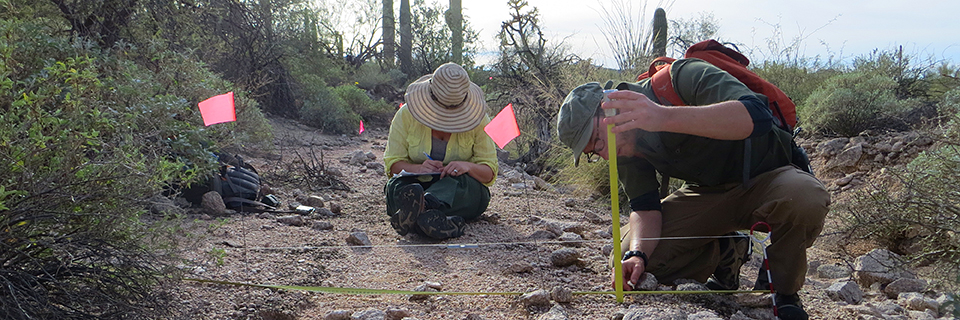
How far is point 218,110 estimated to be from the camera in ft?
13.4

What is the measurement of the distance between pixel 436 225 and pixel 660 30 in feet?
18.6

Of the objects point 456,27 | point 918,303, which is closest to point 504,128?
point 918,303

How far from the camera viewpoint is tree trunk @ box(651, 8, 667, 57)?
7734 mm

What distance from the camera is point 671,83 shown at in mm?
2344

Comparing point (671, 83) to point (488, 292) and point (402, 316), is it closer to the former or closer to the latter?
point (488, 292)

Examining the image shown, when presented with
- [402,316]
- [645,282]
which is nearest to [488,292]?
[402,316]

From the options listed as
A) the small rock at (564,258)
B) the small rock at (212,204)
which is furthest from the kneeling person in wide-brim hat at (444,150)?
the small rock at (212,204)

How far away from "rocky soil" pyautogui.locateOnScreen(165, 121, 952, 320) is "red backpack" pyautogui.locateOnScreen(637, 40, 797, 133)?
2.22 ft

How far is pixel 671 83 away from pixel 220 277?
189 cm

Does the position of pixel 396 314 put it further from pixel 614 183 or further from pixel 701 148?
pixel 701 148

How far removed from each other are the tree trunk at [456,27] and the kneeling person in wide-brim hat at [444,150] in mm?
14009

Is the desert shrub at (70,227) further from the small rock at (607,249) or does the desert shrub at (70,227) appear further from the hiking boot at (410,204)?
the small rock at (607,249)

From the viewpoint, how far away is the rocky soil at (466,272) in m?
2.20

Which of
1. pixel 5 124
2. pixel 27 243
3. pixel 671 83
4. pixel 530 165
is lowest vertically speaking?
pixel 530 165
